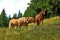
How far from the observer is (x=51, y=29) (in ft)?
81.9

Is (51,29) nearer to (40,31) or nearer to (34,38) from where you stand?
(40,31)

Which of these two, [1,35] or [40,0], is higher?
[40,0]

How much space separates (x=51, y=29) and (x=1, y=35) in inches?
178

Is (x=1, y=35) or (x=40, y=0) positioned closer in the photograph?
(x=1, y=35)

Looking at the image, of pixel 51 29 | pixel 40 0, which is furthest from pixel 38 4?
pixel 51 29

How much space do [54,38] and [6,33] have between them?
15.5 ft

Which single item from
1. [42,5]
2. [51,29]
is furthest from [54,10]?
[51,29]

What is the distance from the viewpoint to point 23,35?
23.3 meters

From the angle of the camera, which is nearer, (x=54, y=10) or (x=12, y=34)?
(x=12, y=34)

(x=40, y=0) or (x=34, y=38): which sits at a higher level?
(x=40, y=0)

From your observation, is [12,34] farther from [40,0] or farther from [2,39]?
[40,0]

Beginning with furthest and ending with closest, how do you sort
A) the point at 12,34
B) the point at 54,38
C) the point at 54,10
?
the point at 54,10, the point at 12,34, the point at 54,38

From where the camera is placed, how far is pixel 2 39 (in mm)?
23219

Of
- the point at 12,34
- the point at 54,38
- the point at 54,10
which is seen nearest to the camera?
the point at 54,38
